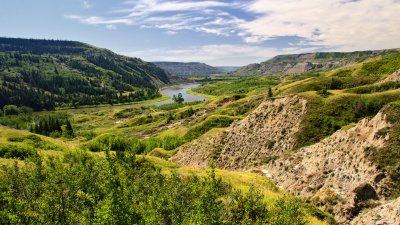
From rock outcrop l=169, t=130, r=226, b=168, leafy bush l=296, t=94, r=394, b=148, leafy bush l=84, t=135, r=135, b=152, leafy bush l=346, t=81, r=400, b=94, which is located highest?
leafy bush l=346, t=81, r=400, b=94

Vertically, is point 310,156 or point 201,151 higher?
point 310,156

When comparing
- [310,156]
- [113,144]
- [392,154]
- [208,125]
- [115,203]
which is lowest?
[113,144]

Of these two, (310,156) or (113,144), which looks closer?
(310,156)

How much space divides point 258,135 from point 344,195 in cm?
3281

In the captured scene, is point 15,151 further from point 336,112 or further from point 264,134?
point 336,112

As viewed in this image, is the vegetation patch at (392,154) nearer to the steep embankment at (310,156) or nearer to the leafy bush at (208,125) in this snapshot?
the steep embankment at (310,156)

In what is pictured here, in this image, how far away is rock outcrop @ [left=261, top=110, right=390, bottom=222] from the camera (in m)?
42.2

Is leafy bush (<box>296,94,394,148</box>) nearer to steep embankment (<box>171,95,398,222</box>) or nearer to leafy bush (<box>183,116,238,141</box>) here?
steep embankment (<box>171,95,398,222</box>)

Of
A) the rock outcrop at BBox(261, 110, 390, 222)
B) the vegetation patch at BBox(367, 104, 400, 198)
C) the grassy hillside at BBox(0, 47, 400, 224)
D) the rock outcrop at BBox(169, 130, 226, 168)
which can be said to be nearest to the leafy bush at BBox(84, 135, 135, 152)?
the grassy hillside at BBox(0, 47, 400, 224)

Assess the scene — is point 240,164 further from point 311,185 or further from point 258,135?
point 311,185

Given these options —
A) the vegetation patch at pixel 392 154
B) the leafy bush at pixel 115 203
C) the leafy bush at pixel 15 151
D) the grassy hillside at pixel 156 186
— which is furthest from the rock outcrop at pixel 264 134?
the leafy bush at pixel 15 151

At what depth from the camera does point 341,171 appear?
47969 mm

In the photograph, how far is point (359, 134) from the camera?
168 feet

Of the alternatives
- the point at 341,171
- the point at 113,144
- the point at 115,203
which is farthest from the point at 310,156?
the point at 113,144
